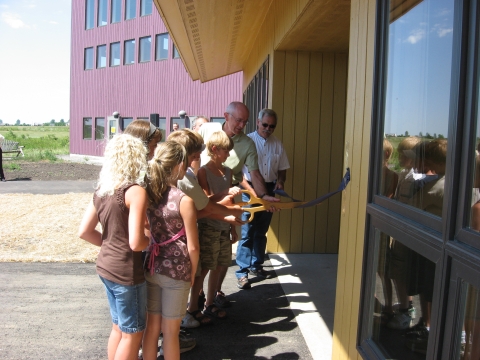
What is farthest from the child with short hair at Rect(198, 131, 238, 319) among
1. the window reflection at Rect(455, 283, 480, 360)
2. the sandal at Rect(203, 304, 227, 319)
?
the window reflection at Rect(455, 283, 480, 360)

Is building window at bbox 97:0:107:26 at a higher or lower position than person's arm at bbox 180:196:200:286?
higher

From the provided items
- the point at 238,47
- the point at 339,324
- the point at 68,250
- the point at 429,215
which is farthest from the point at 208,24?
the point at 429,215

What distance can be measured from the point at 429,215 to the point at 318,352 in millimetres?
1929

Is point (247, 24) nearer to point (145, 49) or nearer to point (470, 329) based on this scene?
point (470, 329)

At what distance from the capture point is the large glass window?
1794mm

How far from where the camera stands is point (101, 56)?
28047 millimetres

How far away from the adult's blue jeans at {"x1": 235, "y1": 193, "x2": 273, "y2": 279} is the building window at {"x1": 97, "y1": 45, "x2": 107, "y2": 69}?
24.7 m

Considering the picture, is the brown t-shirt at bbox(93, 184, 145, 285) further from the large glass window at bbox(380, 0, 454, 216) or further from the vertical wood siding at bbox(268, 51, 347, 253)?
the vertical wood siding at bbox(268, 51, 347, 253)

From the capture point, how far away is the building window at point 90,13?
2826cm

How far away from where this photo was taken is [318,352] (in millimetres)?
3441

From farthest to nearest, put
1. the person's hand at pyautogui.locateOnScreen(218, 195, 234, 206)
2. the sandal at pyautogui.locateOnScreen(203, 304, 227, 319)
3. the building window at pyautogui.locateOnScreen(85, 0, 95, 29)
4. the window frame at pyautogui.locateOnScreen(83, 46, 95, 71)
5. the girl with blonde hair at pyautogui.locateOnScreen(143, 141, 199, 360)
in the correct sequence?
the window frame at pyautogui.locateOnScreen(83, 46, 95, 71) → the building window at pyautogui.locateOnScreen(85, 0, 95, 29) → the sandal at pyautogui.locateOnScreen(203, 304, 227, 319) → the person's hand at pyautogui.locateOnScreen(218, 195, 234, 206) → the girl with blonde hair at pyautogui.locateOnScreen(143, 141, 199, 360)

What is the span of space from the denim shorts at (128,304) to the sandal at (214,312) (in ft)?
4.46

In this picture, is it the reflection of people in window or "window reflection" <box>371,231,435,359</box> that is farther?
"window reflection" <box>371,231,435,359</box>

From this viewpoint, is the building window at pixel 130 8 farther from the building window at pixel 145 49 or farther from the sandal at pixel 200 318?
the sandal at pixel 200 318
